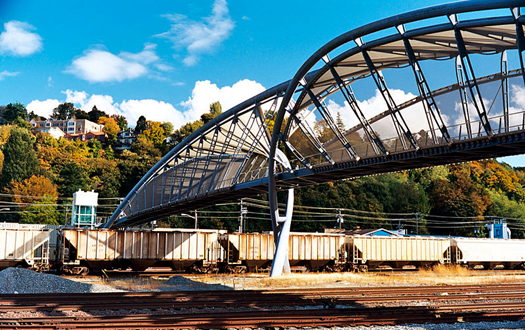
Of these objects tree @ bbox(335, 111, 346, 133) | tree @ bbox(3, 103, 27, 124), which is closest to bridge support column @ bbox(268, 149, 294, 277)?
tree @ bbox(335, 111, 346, 133)

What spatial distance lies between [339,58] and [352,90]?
3.15 metres

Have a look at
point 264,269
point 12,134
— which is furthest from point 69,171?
point 264,269

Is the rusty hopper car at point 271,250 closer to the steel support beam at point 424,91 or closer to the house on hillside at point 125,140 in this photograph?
the steel support beam at point 424,91

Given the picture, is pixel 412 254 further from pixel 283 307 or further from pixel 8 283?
pixel 8 283

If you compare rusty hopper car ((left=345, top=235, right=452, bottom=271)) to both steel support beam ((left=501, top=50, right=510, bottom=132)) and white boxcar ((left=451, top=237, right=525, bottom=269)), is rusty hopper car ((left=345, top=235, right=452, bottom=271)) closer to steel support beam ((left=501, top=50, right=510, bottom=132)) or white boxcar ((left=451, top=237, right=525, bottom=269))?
white boxcar ((left=451, top=237, right=525, bottom=269))

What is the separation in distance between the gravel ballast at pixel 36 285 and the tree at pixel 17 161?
8122 centimetres

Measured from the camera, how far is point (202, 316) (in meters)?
16.0

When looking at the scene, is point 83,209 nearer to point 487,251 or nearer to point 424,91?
point 487,251

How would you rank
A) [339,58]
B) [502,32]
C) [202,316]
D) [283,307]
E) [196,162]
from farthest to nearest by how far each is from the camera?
[196,162] < [339,58] < [502,32] < [283,307] < [202,316]

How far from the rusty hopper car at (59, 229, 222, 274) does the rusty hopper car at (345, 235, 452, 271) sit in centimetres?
1172

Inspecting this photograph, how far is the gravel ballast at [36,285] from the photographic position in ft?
79.0

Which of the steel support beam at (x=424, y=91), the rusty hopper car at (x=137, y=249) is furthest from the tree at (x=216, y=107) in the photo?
the steel support beam at (x=424, y=91)

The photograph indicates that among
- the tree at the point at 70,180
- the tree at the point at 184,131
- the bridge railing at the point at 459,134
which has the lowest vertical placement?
the bridge railing at the point at 459,134

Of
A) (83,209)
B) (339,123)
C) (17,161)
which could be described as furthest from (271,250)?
(17,161)
